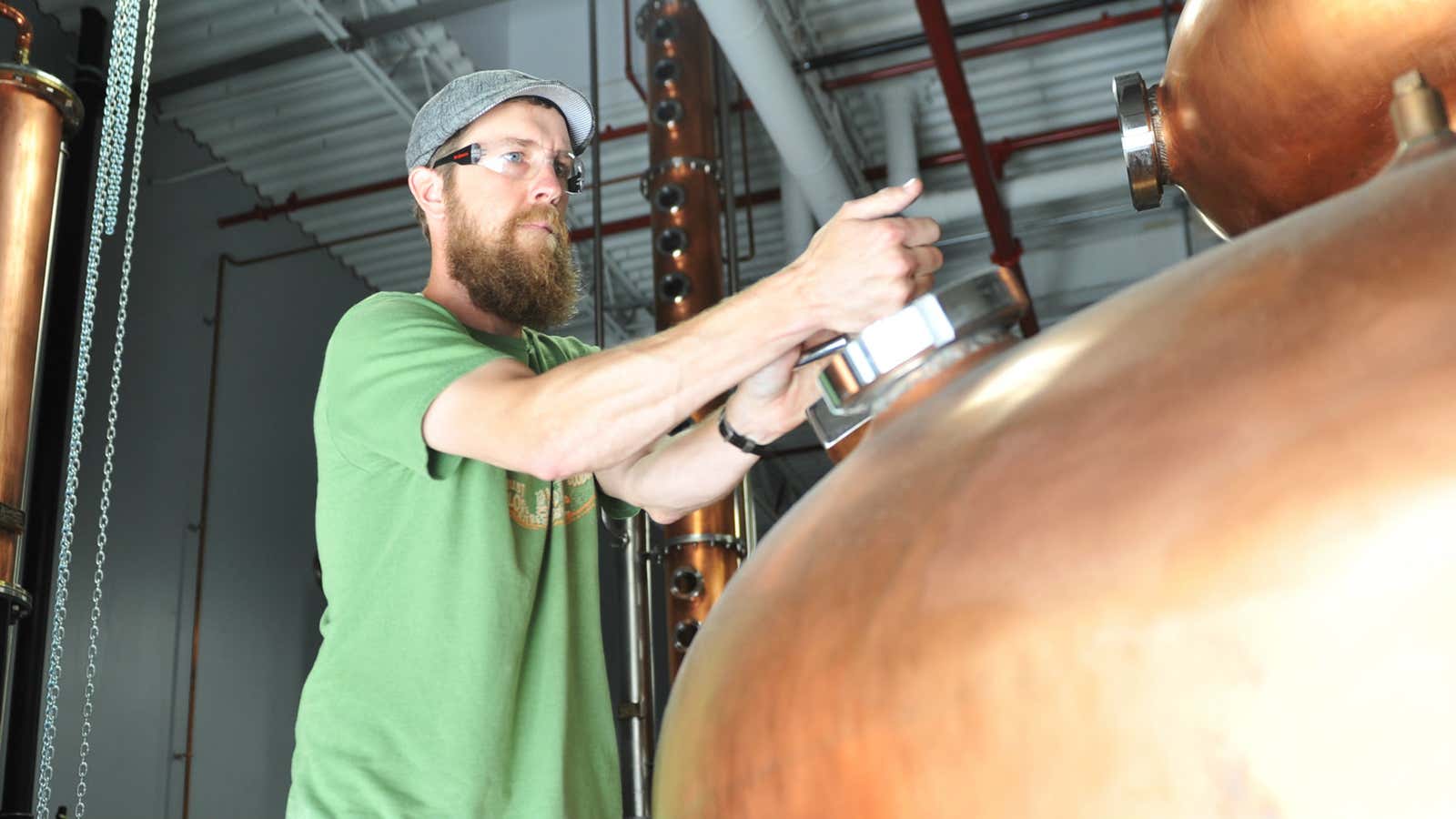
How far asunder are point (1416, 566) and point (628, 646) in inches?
150

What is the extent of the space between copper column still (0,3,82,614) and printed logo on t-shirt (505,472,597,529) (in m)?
2.09

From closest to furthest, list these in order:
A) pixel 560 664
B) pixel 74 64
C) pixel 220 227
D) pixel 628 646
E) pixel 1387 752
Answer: pixel 1387 752
pixel 560 664
pixel 628 646
pixel 74 64
pixel 220 227

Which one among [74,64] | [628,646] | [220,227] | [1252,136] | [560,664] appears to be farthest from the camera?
[220,227]

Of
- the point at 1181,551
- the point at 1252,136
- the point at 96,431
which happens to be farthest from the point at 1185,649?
the point at 96,431

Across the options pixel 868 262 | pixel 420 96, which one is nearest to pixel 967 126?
pixel 420 96

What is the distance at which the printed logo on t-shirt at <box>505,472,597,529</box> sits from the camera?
1.24 m

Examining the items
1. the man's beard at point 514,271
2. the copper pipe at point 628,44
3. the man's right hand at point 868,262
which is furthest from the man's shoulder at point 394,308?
the copper pipe at point 628,44

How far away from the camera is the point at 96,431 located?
208 inches

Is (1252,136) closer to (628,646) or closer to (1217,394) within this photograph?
(1217,394)

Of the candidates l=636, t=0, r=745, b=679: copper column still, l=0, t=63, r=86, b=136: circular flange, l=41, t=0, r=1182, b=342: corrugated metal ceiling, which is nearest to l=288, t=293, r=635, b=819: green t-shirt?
l=0, t=63, r=86, b=136: circular flange

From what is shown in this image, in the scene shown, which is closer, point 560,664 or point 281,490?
point 560,664

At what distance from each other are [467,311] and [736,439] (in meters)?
0.37

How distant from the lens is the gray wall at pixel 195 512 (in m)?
5.19

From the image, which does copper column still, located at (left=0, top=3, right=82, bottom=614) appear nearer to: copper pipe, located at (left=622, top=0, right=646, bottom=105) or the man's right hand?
copper pipe, located at (left=622, top=0, right=646, bottom=105)
